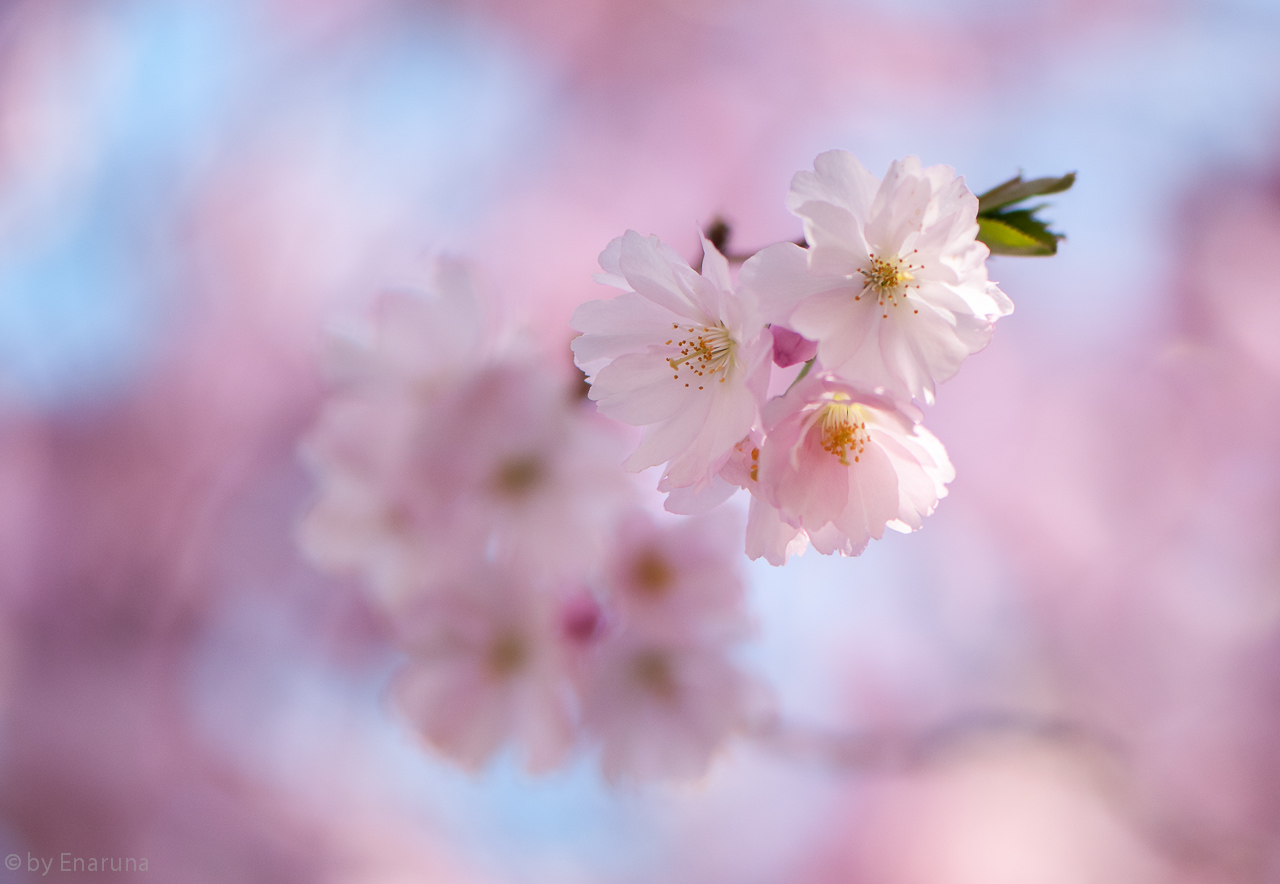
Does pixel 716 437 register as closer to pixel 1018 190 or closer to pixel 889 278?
pixel 889 278

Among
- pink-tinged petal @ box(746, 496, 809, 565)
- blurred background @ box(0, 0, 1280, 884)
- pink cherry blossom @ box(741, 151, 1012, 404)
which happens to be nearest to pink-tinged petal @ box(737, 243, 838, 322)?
pink cherry blossom @ box(741, 151, 1012, 404)

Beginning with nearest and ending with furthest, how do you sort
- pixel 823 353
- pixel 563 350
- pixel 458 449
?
1. pixel 823 353
2. pixel 458 449
3. pixel 563 350

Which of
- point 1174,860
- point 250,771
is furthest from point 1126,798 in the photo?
point 250,771

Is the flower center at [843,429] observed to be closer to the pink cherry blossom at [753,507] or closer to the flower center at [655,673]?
the pink cherry blossom at [753,507]

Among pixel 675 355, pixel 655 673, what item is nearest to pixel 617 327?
pixel 675 355

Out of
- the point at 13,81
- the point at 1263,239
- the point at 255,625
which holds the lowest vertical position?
the point at 255,625

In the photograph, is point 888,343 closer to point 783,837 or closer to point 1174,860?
point 783,837
